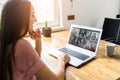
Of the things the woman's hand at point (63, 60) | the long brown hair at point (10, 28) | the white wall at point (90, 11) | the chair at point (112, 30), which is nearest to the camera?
the long brown hair at point (10, 28)

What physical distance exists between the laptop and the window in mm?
975

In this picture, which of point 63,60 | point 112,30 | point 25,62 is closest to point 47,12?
point 112,30

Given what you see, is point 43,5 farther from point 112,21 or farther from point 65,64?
point 65,64

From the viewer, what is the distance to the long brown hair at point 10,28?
0.83 meters

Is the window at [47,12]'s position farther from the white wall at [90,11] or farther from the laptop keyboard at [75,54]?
the laptop keyboard at [75,54]

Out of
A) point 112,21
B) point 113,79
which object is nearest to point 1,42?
point 113,79

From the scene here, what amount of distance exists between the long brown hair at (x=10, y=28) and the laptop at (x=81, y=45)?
1.63ft

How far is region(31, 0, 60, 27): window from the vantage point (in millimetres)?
2367

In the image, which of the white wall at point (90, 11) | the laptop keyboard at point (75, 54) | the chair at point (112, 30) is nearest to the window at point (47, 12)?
the white wall at point (90, 11)

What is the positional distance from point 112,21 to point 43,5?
1.00m

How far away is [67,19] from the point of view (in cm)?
254

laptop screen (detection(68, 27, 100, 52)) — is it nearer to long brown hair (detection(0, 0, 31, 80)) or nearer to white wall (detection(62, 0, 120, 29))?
long brown hair (detection(0, 0, 31, 80))

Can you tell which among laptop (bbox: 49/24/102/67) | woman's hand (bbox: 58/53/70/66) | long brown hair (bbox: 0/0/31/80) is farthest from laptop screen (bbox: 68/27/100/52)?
long brown hair (bbox: 0/0/31/80)

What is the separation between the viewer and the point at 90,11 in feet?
9.11
